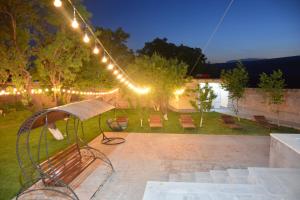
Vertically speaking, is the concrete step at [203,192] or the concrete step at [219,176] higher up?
the concrete step at [203,192]

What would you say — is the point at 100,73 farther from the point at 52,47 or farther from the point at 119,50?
the point at 119,50

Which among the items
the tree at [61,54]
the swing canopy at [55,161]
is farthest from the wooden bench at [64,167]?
the tree at [61,54]

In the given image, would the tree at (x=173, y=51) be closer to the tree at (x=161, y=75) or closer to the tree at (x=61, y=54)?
the tree at (x=161, y=75)

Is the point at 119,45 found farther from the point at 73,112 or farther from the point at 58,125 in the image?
the point at 73,112

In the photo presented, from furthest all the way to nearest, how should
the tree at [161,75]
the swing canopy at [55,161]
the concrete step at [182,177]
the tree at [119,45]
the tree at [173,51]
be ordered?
the tree at [173,51]
the tree at [119,45]
the tree at [161,75]
the concrete step at [182,177]
the swing canopy at [55,161]

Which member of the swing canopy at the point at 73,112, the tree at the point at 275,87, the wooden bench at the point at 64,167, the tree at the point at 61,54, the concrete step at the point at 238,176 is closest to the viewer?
the wooden bench at the point at 64,167

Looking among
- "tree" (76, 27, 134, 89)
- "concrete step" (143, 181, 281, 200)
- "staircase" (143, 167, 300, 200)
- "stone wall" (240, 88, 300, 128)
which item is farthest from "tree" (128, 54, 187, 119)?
"concrete step" (143, 181, 281, 200)

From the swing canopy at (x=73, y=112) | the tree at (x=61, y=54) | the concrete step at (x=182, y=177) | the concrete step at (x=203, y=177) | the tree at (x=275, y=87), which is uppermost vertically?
the tree at (x=61, y=54)

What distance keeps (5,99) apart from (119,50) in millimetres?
13723

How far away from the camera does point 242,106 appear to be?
69.3 feet

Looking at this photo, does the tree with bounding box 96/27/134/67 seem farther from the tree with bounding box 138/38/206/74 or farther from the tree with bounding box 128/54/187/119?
the tree with bounding box 128/54/187/119

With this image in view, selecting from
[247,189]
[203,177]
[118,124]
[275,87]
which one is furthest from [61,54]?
[275,87]

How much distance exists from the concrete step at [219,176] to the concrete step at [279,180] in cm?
92

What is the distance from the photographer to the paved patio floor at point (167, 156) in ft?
24.0
